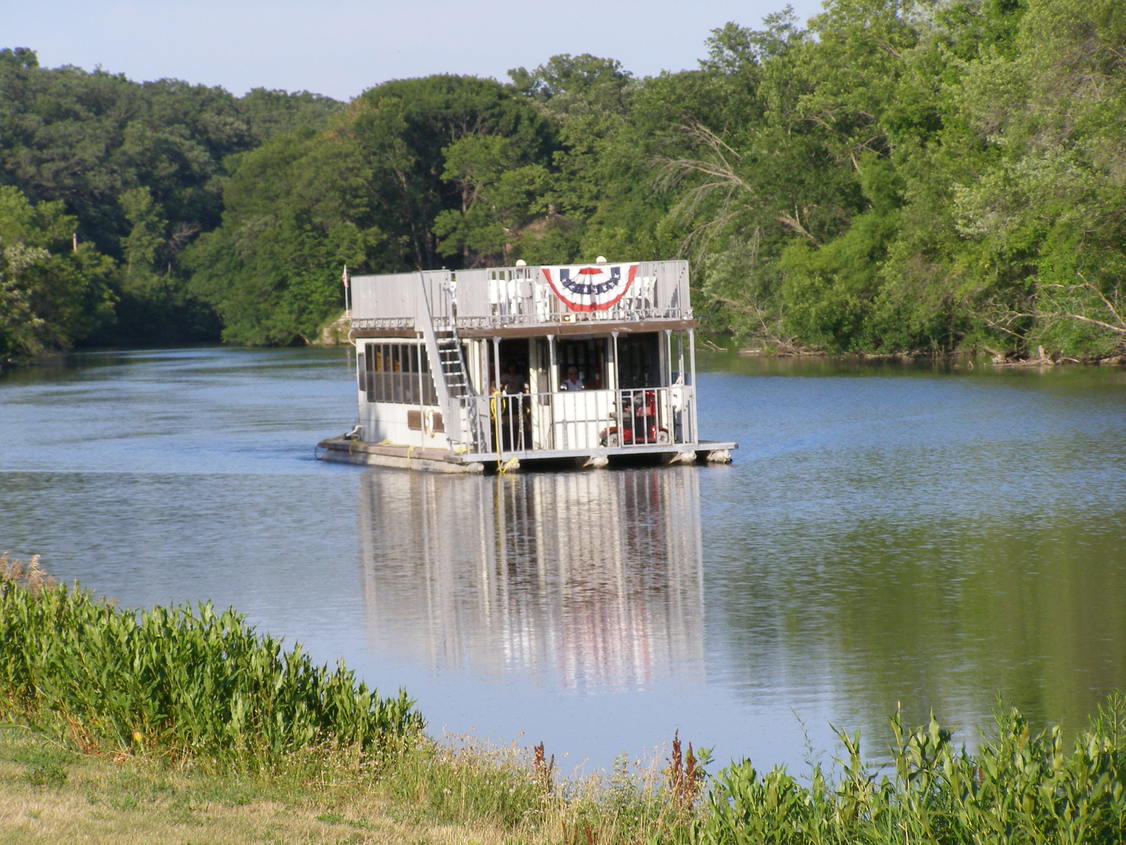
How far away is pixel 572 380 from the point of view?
30.1 m

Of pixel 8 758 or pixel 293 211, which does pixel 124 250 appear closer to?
pixel 293 211

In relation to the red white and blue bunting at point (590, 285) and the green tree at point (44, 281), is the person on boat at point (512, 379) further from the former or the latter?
the green tree at point (44, 281)

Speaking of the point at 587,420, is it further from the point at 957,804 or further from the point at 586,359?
the point at 957,804

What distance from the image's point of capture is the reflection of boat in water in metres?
14.6

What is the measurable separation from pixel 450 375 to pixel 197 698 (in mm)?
19358

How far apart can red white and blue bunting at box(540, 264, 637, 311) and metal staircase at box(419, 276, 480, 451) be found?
6.77ft

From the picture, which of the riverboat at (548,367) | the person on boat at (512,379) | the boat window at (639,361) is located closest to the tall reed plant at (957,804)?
the riverboat at (548,367)

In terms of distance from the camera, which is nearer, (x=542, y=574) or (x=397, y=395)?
(x=542, y=574)

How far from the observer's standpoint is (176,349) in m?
114

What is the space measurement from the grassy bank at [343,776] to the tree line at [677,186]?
124 ft

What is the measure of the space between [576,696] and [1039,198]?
37.6 metres

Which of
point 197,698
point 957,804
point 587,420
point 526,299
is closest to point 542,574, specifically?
point 197,698

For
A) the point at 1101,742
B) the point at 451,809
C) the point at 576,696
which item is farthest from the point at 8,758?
the point at 1101,742

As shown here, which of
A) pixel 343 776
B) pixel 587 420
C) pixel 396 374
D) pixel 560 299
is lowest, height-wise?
pixel 343 776
